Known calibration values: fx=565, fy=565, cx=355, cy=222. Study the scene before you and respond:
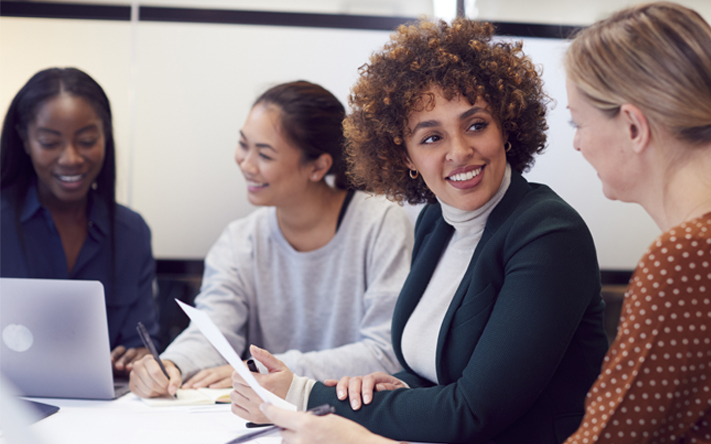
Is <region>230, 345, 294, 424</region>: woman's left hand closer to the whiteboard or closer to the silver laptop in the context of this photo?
the silver laptop

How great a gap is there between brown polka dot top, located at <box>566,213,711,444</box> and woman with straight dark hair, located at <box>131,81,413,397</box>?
108 cm

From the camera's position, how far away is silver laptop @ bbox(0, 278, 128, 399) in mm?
1190

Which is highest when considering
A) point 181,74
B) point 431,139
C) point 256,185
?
point 181,74

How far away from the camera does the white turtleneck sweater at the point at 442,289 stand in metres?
1.26

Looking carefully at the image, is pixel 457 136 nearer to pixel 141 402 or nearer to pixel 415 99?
pixel 415 99

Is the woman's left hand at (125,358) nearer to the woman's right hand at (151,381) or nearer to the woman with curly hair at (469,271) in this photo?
the woman's right hand at (151,381)

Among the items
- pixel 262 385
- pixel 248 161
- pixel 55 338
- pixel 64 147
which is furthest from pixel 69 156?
pixel 262 385

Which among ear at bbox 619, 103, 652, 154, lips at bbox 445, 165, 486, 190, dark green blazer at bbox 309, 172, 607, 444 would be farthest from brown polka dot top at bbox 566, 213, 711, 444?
lips at bbox 445, 165, 486, 190

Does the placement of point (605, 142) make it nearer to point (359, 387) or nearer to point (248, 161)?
point (359, 387)

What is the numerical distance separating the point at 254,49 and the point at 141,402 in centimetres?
150

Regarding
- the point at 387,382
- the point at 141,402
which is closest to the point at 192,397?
the point at 141,402

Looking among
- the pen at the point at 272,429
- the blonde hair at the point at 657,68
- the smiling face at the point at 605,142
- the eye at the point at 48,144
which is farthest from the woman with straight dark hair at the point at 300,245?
the blonde hair at the point at 657,68

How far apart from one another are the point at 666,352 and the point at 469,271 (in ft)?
1.67

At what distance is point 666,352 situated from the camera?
697mm
